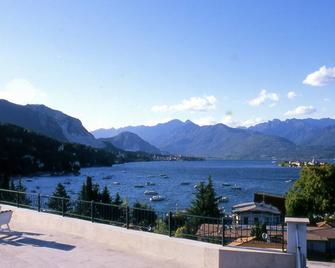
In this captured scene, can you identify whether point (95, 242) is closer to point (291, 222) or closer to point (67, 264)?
point (67, 264)

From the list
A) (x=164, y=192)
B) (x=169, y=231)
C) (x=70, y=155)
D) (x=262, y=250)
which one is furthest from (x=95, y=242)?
(x=70, y=155)

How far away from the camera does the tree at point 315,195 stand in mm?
45531

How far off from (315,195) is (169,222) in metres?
38.4

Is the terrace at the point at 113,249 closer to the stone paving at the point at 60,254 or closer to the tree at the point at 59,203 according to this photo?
the stone paving at the point at 60,254

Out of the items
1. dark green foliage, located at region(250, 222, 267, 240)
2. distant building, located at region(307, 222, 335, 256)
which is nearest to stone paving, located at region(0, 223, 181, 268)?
dark green foliage, located at region(250, 222, 267, 240)

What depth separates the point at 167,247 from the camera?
32.9ft

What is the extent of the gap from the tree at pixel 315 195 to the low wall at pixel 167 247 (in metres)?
36.4

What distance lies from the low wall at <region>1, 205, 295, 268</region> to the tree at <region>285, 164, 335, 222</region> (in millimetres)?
36394

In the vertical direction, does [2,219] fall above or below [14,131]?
below

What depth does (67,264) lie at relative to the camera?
9414 millimetres

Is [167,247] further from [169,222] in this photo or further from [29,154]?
[29,154]

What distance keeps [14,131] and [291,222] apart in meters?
150

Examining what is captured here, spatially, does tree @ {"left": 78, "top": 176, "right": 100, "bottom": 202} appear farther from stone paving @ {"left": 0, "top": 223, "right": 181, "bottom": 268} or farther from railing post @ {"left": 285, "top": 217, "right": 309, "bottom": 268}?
railing post @ {"left": 285, "top": 217, "right": 309, "bottom": 268}

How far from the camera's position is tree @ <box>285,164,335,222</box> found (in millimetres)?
45531
